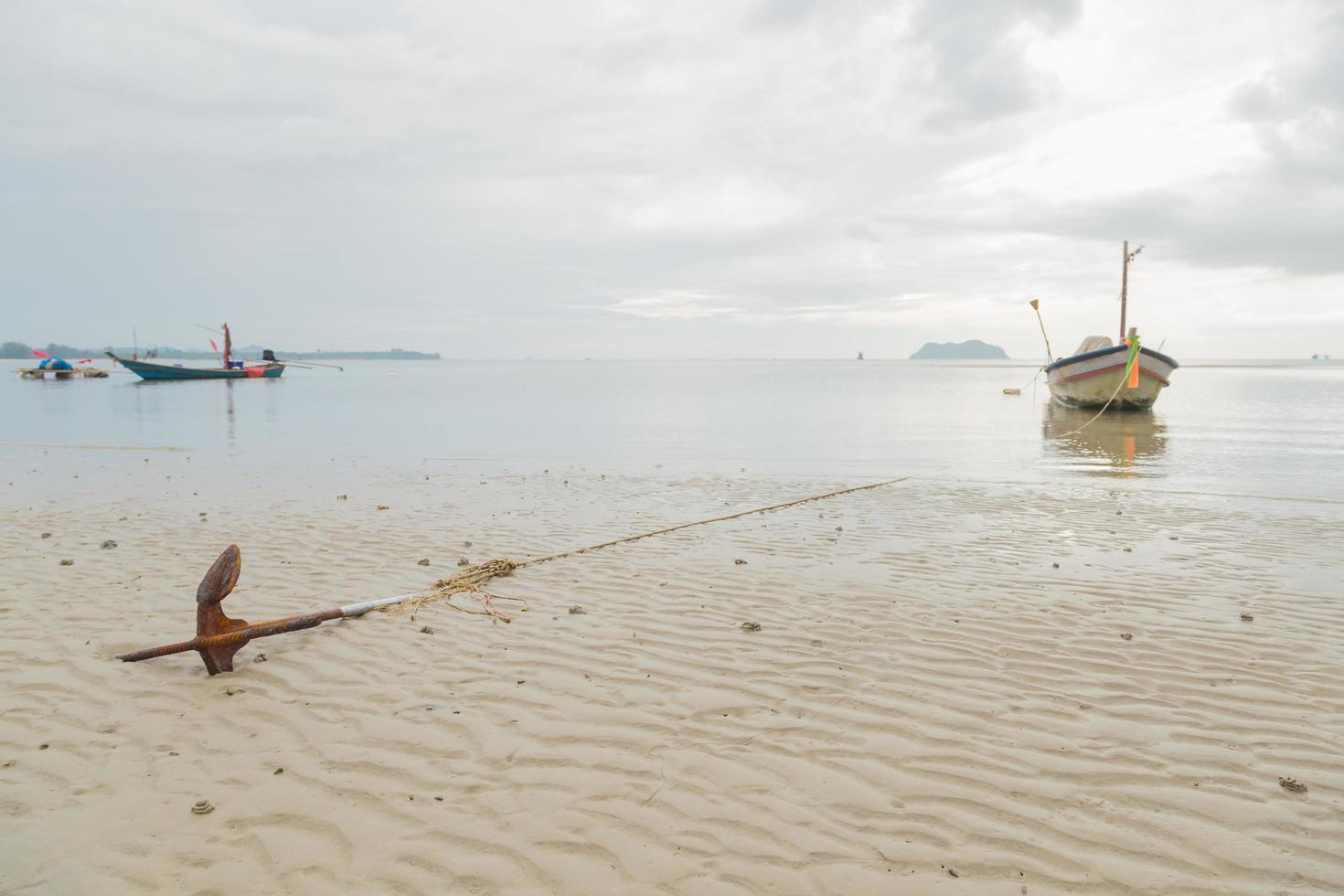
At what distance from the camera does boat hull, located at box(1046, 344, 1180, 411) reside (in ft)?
106

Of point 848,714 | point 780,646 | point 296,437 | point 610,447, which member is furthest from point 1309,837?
point 296,437

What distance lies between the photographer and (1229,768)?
409cm

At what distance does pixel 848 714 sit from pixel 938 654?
53.1 inches

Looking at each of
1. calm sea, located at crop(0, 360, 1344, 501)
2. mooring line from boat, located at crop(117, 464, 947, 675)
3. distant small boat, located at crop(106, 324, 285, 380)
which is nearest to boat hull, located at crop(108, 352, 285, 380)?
distant small boat, located at crop(106, 324, 285, 380)

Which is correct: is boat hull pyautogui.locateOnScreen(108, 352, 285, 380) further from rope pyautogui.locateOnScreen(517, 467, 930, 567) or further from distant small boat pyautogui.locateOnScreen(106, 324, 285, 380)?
rope pyautogui.locateOnScreen(517, 467, 930, 567)

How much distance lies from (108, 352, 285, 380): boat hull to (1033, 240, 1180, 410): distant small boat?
78028mm

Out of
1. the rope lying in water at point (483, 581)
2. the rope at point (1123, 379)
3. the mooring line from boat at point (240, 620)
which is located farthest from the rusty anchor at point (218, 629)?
the rope at point (1123, 379)

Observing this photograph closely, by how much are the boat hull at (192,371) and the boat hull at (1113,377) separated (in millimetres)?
78065

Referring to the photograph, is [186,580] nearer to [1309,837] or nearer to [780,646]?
[780,646]

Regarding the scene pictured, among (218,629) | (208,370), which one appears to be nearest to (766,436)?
(218,629)

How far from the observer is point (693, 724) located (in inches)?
183

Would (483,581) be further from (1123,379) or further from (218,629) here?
(1123,379)

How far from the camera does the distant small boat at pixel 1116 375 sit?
3181cm

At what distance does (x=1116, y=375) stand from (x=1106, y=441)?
35.8 feet
